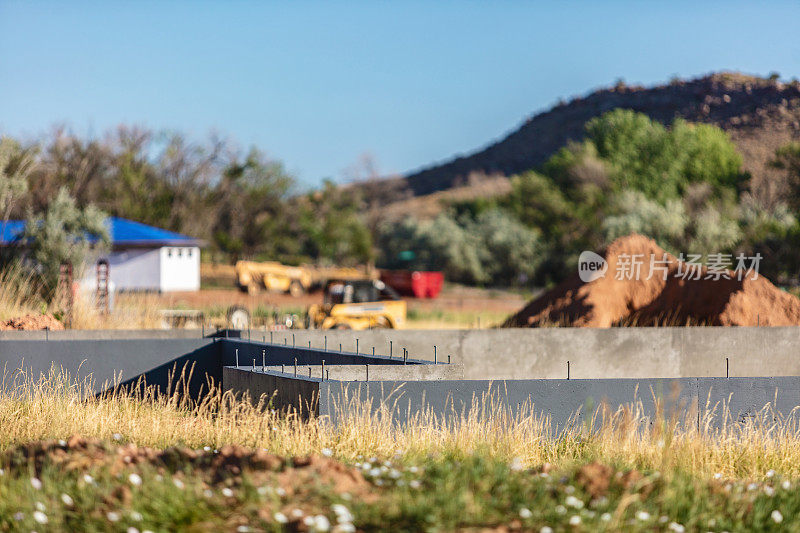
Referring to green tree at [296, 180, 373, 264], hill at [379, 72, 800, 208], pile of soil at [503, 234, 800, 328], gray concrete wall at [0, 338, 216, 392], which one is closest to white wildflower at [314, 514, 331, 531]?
gray concrete wall at [0, 338, 216, 392]

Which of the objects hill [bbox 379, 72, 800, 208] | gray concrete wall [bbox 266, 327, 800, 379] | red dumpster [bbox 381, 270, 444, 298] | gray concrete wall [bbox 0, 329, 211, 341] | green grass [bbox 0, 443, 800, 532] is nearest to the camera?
green grass [bbox 0, 443, 800, 532]

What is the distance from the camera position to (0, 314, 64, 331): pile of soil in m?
15.9

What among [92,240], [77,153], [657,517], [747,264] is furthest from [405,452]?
[77,153]

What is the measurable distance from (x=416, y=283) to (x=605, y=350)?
2512 cm

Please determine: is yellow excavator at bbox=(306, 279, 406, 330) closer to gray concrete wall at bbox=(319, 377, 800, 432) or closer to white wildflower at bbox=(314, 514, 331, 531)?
gray concrete wall at bbox=(319, 377, 800, 432)

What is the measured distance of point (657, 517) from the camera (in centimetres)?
609

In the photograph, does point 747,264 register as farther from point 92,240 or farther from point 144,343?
point 144,343

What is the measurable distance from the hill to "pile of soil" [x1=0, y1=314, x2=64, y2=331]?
5215 cm

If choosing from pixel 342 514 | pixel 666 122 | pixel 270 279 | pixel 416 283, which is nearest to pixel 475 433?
pixel 342 514

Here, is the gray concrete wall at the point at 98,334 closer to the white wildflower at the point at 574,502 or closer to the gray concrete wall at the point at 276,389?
the gray concrete wall at the point at 276,389

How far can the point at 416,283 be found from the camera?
136ft

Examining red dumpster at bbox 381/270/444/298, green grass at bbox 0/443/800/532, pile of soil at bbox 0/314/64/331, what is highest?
red dumpster at bbox 381/270/444/298

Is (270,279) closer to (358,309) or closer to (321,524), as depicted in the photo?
(358,309)

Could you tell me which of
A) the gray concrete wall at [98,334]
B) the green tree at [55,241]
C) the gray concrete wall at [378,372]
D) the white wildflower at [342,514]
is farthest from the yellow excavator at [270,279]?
the white wildflower at [342,514]
